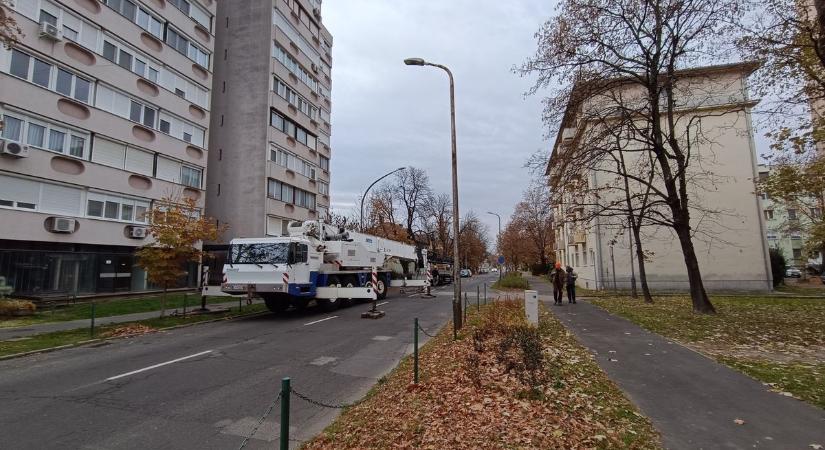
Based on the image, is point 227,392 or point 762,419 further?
point 227,392

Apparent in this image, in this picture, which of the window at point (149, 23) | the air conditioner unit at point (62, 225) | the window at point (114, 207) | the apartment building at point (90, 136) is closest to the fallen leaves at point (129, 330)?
the apartment building at point (90, 136)

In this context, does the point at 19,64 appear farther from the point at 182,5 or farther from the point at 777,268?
the point at 777,268

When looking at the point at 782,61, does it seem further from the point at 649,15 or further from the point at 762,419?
the point at 762,419

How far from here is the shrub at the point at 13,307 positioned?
15281 mm

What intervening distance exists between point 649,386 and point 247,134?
33.4m

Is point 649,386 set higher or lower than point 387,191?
lower

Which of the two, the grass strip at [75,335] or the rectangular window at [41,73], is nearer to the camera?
the grass strip at [75,335]

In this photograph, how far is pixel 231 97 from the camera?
3538cm

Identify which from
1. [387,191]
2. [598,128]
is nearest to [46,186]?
[598,128]

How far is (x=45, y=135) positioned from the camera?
2016 centimetres

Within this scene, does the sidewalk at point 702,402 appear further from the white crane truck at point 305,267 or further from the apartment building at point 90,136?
the apartment building at point 90,136

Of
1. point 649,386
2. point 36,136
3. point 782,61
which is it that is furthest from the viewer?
point 36,136

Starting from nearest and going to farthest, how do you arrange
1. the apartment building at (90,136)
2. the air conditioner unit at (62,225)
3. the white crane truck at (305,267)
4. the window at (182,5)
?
the white crane truck at (305,267)
the apartment building at (90,136)
the air conditioner unit at (62,225)
the window at (182,5)

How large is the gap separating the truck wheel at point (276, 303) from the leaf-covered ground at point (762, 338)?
12.4 m
